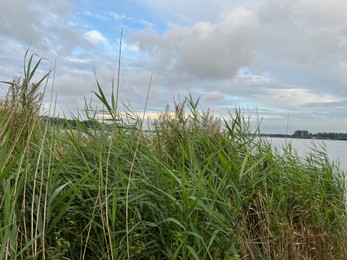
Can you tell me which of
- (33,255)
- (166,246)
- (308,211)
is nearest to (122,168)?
(166,246)

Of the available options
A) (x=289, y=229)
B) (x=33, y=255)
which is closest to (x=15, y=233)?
(x=33, y=255)

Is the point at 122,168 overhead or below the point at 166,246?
overhead

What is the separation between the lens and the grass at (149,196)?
87.6 inches

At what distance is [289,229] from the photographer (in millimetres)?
3303

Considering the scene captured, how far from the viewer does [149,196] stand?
2652 millimetres

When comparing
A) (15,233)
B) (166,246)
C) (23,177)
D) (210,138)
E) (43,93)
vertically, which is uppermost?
(43,93)

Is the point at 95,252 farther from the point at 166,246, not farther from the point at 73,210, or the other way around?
the point at 166,246

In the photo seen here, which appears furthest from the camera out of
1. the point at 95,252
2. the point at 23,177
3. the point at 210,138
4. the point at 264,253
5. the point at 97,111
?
the point at 210,138

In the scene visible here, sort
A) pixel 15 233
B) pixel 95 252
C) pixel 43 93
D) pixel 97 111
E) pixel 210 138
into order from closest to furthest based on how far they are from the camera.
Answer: pixel 15 233 < pixel 95 252 < pixel 43 93 < pixel 97 111 < pixel 210 138

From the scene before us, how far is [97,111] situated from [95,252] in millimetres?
1539

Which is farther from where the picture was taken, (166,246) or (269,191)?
(269,191)

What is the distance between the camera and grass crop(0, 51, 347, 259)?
222cm

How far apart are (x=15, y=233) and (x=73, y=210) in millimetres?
560

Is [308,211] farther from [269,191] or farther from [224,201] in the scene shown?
[224,201]
